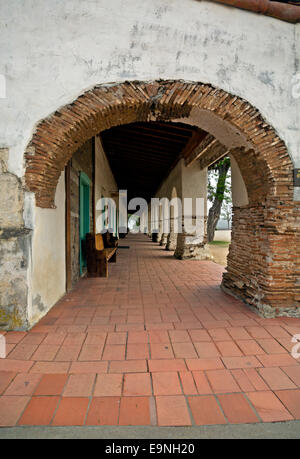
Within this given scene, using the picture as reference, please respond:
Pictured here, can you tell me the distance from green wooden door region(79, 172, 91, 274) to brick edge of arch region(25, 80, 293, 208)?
6.30 feet

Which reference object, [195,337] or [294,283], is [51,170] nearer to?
[195,337]

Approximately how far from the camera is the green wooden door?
5043mm

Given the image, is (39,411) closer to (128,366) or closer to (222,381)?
(128,366)

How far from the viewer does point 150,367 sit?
200 cm

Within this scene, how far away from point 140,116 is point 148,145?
4.11 m

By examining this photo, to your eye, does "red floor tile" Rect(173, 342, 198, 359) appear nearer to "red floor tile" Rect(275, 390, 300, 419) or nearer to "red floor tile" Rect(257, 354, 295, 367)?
"red floor tile" Rect(257, 354, 295, 367)

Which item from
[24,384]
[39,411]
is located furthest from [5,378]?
[39,411]

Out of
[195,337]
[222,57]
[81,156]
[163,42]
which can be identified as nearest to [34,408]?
[195,337]

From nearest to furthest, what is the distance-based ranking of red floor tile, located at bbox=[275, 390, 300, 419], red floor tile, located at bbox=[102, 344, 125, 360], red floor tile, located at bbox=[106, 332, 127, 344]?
red floor tile, located at bbox=[275, 390, 300, 419] < red floor tile, located at bbox=[102, 344, 125, 360] < red floor tile, located at bbox=[106, 332, 127, 344]

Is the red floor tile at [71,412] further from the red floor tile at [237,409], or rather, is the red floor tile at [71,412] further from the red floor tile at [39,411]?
the red floor tile at [237,409]

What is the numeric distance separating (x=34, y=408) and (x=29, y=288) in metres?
1.31

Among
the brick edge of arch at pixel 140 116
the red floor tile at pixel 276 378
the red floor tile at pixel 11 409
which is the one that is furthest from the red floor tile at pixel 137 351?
the brick edge of arch at pixel 140 116

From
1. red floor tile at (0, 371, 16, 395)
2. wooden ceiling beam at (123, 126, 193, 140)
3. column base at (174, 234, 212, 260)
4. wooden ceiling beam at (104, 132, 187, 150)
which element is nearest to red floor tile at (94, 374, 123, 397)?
red floor tile at (0, 371, 16, 395)

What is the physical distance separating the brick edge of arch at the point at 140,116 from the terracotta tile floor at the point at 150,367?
1478 millimetres
